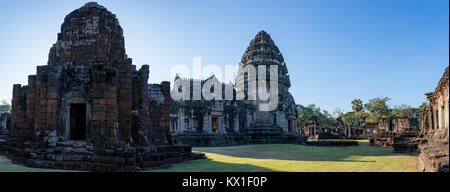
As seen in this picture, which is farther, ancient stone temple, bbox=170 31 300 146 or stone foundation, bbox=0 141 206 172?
ancient stone temple, bbox=170 31 300 146

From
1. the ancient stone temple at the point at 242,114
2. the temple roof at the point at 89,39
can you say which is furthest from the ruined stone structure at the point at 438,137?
the ancient stone temple at the point at 242,114

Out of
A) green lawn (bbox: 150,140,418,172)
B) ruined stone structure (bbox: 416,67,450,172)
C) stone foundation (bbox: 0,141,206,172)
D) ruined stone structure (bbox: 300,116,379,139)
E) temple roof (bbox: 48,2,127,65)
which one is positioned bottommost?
ruined stone structure (bbox: 300,116,379,139)

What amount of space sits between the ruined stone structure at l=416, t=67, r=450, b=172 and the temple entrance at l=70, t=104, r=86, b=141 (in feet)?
36.8

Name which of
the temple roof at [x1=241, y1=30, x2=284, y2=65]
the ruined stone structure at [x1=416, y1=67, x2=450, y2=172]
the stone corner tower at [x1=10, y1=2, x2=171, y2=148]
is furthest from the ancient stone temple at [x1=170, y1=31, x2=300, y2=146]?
the ruined stone structure at [x1=416, y1=67, x2=450, y2=172]

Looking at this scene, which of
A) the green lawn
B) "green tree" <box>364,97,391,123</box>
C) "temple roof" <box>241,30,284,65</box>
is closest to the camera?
the green lawn

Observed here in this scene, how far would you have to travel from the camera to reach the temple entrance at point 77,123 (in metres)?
11.8

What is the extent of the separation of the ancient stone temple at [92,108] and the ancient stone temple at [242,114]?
9.90m

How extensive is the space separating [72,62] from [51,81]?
3.38ft

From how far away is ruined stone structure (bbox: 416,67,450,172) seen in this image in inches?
227

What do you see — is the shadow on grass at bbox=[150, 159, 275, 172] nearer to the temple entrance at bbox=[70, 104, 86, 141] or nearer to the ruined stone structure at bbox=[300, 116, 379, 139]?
the temple entrance at bbox=[70, 104, 86, 141]

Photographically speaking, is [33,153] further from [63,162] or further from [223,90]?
[223,90]

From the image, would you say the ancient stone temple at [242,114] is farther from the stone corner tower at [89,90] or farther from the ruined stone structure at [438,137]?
the ruined stone structure at [438,137]

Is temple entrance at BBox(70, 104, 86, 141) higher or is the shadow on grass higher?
temple entrance at BBox(70, 104, 86, 141)

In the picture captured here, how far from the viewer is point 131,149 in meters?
8.33
